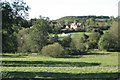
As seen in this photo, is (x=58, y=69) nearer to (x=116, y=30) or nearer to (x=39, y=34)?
(x=116, y=30)

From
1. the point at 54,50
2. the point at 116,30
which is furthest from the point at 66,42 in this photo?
the point at 116,30

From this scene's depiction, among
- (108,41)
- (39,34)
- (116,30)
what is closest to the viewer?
→ (116,30)

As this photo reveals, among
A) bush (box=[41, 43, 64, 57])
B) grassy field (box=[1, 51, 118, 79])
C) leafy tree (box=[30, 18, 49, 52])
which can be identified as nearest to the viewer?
grassy field (box=[1, 51, 118, 79])

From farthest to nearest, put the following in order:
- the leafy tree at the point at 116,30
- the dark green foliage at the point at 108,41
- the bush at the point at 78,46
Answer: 1. the bush at the point at 78,46
2. the dark green foliage at the point at 108,41
3. the leafy tree at the point at 116,30

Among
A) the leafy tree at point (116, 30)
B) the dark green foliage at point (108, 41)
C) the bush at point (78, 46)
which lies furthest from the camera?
the bush at point (78, 46)

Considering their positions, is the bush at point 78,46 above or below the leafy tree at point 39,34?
below

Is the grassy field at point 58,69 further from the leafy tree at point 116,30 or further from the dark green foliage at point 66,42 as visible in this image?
the dark green foliage at point 66,42

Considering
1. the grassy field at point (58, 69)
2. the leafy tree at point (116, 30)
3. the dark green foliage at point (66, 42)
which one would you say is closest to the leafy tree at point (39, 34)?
the dark green foliage at point (66, 42)

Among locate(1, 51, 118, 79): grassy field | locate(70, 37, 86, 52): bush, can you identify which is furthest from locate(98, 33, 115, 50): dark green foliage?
A: locate(70, 37, 86, 52): bush

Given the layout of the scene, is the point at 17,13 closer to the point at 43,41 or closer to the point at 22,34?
the point at 43,41

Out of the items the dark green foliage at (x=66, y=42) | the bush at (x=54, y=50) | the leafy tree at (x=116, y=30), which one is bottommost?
the bush at (x=54, y=50)

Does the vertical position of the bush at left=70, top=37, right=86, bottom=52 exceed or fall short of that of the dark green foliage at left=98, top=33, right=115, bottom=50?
it falls short

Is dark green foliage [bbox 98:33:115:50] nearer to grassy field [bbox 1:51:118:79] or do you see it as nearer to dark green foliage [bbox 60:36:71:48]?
grassy field [bbox 1:51:118:79]

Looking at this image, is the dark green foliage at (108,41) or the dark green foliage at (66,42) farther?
the dark green foliage at (66,42)
